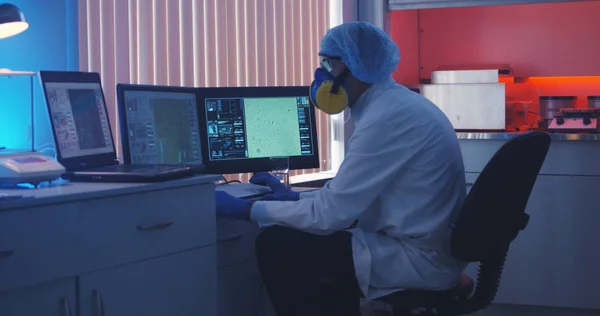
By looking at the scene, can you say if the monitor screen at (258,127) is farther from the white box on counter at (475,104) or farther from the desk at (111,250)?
the white box on counter at (475,104)

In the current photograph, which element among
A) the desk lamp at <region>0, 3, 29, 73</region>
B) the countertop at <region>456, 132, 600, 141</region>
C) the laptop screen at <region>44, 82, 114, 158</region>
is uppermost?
the desk lamp at <region>0, 3, 29, 73</region>

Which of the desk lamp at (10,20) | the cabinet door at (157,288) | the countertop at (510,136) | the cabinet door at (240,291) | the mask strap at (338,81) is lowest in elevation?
the cabinet door at (240,291)

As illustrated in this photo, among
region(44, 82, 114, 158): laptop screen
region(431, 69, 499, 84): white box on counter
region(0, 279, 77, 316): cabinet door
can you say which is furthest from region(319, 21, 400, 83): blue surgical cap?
region(431, 69, 499, 84): white box on counter

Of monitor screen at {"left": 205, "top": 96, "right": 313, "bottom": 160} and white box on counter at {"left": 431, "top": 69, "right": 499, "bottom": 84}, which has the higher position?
white box on counter at {"left": 431, "top": 69, "right": 499, "bottom": 84}

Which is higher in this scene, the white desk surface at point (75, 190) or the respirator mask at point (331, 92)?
the respirator mask at point (331, 92)

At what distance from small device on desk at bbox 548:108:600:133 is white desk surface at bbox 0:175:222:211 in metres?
2.28

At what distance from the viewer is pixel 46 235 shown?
1.76 meters

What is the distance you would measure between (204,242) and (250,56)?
1.58 metres

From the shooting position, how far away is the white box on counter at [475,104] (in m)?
4.06

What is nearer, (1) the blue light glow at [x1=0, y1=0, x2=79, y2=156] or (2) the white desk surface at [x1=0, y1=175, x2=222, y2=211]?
(2) the white desk surface at [x1=0, y1=175, x2=222, y2=211]

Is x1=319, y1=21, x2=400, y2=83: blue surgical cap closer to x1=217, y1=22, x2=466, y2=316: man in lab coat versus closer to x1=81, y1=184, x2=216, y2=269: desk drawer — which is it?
x1=217, y1=22, x2=466, y2=316: man in lab coat

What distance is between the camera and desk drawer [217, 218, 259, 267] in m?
2.51

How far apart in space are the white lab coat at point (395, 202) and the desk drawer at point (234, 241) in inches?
13.8

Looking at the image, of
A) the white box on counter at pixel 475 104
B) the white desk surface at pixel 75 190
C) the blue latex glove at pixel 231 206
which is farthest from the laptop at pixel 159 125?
the white box on counter at pixel 475 104
